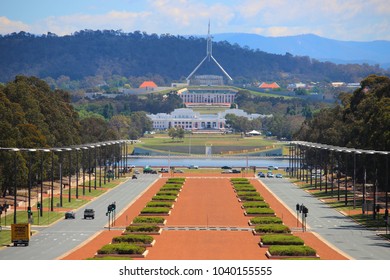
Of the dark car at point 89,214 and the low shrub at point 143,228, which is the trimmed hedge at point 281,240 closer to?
the low shrub at point 143,228

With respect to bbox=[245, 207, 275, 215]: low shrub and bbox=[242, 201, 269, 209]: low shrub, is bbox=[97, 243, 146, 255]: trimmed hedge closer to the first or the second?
bbox=[245, 207, 275, 215]: low shrub

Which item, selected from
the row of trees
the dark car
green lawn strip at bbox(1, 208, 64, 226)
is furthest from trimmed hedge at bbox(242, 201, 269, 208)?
the row of trees

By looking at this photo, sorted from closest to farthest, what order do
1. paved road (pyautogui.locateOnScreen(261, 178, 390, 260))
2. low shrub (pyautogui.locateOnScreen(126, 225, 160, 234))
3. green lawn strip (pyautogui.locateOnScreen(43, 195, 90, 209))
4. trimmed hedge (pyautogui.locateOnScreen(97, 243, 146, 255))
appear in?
trimmed hedge (pyautogui.locateOnScreen(97, 243, 146, 255)) < paved road (pyautogui.locateOnScreen(261, 178, 390, 260)) < low shrub (pyautogui.locateOnScreen(126, 225, 160, 234)) < green lawn strip (pyautogui.locateOnScreen(43, 195, 90, 209))

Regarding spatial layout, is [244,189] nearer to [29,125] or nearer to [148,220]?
[29,125]

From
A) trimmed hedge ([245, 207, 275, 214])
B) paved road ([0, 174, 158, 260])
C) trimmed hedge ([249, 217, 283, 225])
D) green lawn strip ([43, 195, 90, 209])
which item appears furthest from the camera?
green lawn strip ([43, 195, 90, 209])

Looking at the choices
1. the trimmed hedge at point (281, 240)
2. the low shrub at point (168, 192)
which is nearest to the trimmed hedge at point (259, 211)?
the low shrub at point (168, 192)

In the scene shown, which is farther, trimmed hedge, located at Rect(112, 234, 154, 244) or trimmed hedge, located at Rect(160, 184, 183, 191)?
trimmed hedge, located at Rect(160, 184, 183, 191)
